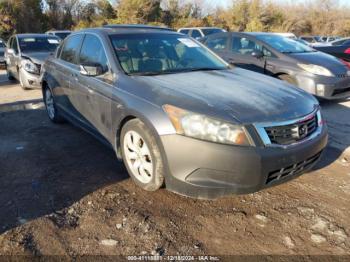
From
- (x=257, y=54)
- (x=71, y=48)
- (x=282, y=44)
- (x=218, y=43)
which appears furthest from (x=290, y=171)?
(x=218, y=43)

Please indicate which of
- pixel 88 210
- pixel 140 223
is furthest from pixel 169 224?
pixel 88 210

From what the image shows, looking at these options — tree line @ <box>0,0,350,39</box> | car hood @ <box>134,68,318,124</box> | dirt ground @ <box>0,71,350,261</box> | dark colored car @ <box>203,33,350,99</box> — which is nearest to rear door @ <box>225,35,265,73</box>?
dark colored car @ <box>203,33,350,99</box>

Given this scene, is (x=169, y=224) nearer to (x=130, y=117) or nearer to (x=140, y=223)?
(x=140, y=223)

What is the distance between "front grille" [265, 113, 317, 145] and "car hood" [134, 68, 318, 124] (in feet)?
0.25

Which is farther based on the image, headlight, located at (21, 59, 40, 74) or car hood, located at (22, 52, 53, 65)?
car hood, located at (22, 52, 53, 65)

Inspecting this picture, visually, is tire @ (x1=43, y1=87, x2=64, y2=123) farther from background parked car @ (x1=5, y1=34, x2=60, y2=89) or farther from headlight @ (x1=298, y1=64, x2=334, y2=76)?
headlight @ (x1=298, y1=64, x2=334, y2=76)

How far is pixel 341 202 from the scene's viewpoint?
3352 millimetres

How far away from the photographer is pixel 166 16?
117 ft

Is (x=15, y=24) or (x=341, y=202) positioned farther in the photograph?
(x=15, y=24)

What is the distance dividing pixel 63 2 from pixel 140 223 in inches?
1340

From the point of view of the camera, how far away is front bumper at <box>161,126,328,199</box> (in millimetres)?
2854

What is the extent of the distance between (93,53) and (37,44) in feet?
22.4

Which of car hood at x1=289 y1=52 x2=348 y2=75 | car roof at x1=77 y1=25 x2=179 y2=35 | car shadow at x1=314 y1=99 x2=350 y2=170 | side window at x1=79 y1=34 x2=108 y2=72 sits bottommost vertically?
car shadow at x1=314 y1=99 x2=350 y2=170

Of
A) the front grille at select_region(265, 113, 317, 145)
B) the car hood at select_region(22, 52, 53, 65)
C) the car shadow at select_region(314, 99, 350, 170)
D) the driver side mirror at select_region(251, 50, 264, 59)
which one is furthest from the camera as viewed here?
the car hood at select_region(22, 52, 53, 65)
